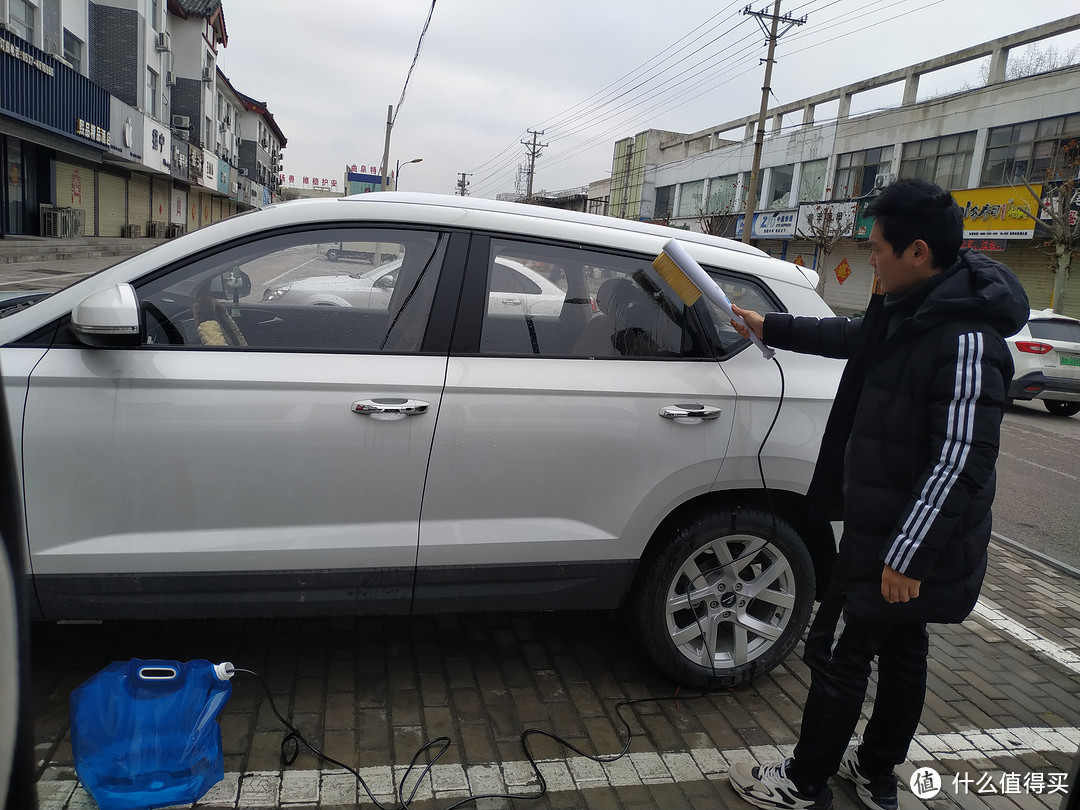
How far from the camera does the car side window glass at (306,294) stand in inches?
103

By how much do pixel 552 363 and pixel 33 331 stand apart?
1.70m

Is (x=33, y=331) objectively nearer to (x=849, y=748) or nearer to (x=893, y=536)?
(x=893, y=536)

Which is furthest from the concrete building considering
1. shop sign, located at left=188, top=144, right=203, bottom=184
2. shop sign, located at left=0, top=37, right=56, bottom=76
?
shop sign, located at left=188, top=144, right=203, bottom=184

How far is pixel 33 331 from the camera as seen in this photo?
247 centimetres

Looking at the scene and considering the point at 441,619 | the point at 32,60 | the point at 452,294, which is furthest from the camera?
the point at 32,60

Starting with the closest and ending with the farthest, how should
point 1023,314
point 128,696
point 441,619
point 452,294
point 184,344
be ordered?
point 1023,314 → point 128,696 → point 184,344 → point 452,294 → point 441,619

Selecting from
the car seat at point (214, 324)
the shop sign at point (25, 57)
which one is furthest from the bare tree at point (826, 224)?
the car seat at point (214, 324)

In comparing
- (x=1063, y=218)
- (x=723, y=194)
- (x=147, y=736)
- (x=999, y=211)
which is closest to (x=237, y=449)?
(x=147, y=736)

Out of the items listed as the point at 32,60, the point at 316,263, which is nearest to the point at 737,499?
the point at 316,263

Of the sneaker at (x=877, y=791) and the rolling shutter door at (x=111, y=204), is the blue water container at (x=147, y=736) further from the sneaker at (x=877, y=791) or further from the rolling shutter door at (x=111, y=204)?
the rolling shutter door at (x=111, y=204)

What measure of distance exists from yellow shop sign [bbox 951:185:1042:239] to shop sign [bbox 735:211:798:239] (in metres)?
10.2

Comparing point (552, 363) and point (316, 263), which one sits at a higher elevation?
point (316, 263)

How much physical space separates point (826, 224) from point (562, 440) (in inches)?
1408

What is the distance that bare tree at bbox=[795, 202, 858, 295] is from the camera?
3484 cm
